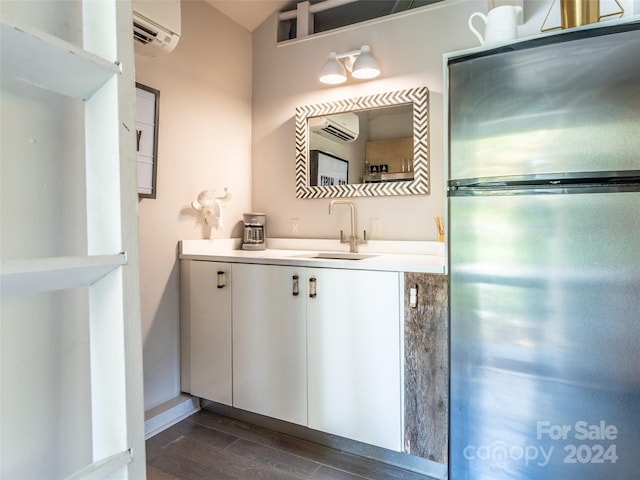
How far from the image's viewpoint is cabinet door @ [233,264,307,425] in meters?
1.83

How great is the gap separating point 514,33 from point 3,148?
1.65 m

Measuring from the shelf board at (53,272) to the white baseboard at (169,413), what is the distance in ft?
5.15

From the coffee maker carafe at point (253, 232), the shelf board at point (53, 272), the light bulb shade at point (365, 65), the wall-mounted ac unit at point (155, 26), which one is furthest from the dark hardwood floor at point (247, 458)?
the light bulb shade at point (365, 65)

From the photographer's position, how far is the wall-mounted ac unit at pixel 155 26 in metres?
1.62

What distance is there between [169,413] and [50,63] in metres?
1.97

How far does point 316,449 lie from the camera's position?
1.84 m

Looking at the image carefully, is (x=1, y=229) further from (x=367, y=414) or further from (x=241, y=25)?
(x=241, y=25)

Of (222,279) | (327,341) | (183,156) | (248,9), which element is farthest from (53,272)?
(248,9)

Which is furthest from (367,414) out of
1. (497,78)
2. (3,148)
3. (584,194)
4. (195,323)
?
(3,148)

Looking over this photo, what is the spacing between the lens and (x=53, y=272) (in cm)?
56

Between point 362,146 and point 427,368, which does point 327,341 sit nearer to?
point 427,368

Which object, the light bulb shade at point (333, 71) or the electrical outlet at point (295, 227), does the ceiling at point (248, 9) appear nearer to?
the light bulb shade at point (333, 71)

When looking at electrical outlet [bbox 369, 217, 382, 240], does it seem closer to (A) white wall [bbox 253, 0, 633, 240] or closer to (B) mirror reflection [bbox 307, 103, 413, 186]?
(A) white wall [bbox 253, 0, 633, 240]

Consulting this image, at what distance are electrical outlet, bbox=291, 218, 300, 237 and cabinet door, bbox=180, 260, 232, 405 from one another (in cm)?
67
